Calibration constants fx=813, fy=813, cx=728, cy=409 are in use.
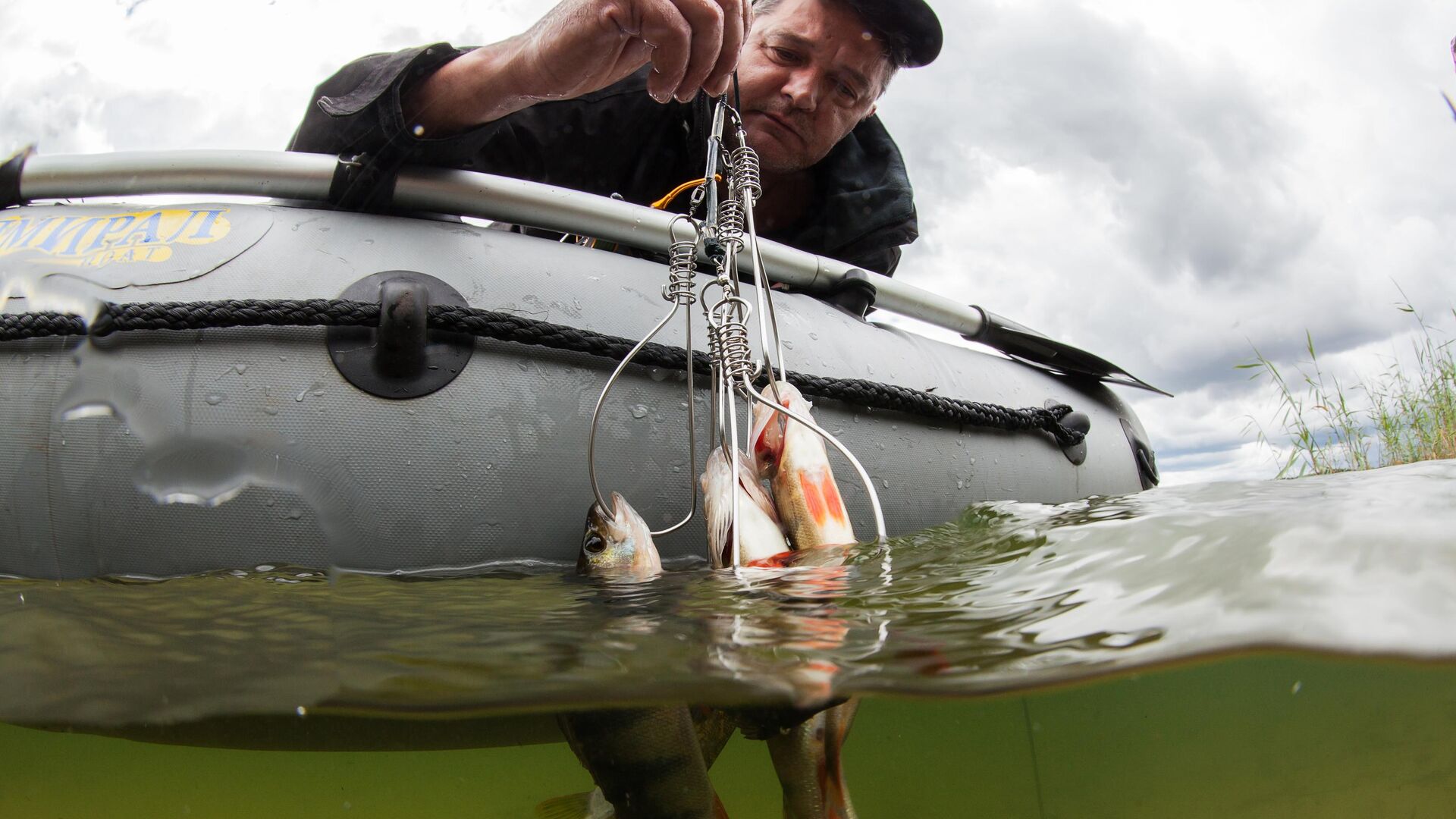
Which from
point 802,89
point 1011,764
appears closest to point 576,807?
point 1011,764

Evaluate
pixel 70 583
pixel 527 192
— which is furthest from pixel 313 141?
pixel 70 583

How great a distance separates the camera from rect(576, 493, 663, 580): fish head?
1.38 m

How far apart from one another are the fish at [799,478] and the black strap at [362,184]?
916 millimetres

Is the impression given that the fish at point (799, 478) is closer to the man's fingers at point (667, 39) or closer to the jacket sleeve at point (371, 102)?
the man's fingers at point (667, 39)

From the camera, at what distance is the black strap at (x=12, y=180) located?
1788mm

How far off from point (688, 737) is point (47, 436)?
1243mm

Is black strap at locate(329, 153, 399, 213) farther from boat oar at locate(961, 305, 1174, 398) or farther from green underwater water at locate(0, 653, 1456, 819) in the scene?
boat oar at locate(961, 305, 1174, 398)

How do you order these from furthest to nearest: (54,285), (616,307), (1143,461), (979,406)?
(1143,461), (979,406), (616,307), (54,285)

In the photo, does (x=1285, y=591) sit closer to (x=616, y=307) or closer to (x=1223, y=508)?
(x=1223, y=508)

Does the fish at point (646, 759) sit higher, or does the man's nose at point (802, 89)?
the man's nose at point (802, 89)

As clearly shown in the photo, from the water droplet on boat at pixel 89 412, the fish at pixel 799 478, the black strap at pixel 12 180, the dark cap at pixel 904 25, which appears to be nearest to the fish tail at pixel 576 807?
the fish at pixel 799 478

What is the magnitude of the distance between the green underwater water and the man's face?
6.39ft

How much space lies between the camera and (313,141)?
1.98 meters

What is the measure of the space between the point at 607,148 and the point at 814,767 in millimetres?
1981
